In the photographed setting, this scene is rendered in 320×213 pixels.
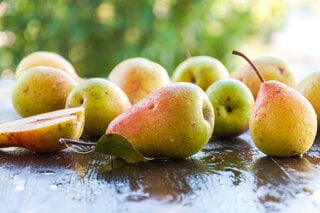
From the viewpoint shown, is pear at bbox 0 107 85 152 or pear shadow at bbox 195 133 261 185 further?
pear at bbox 0 107 85 152

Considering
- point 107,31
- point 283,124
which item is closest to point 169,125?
point 283,124

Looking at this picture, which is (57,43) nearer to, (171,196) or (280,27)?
(280,27)

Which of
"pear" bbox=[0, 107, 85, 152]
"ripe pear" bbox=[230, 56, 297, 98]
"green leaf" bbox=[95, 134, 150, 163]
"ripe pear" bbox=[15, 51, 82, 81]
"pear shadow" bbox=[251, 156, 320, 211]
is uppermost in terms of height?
"ripe pear" bbox=[15, 51, 82, 81]

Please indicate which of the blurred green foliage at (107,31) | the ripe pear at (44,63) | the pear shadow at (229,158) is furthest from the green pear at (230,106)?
the blurred green foliage at (107,31)

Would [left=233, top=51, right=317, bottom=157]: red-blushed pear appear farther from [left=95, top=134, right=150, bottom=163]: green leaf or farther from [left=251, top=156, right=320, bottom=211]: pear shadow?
[left=95, top=134, right=150, bottom=163]: green leaf

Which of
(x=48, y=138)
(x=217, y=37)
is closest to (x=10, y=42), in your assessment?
(x=217, y=37)

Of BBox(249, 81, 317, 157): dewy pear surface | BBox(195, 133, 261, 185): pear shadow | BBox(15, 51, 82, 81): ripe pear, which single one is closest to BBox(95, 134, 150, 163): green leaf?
BBox(195, 133, 261, 185): pear shadow

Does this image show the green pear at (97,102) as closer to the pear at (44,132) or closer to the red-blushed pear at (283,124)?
the pear at (44,132)
